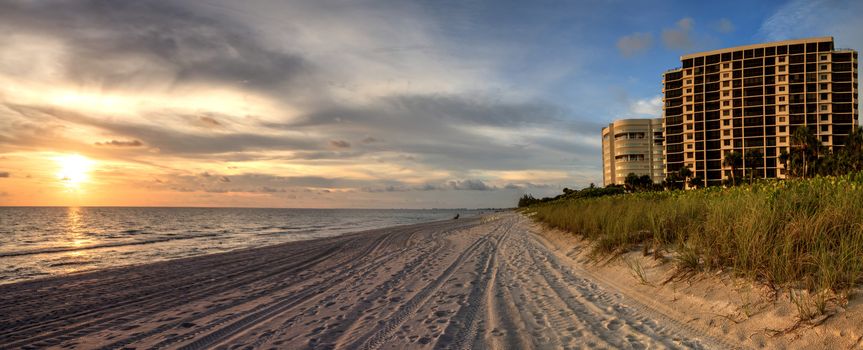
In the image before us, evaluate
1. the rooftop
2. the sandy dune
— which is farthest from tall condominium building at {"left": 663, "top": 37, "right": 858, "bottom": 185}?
the sandy dune

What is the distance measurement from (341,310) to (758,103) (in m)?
105

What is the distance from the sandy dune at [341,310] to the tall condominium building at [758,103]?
88060 mm

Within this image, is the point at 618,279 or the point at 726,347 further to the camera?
the point at 618,279

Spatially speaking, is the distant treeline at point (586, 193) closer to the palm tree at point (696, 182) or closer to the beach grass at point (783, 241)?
the palm tree at point (696, 182)

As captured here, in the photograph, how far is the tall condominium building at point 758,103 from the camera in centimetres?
8419

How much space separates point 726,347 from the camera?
15.4 feet

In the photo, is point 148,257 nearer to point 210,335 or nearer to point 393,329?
point 210,335

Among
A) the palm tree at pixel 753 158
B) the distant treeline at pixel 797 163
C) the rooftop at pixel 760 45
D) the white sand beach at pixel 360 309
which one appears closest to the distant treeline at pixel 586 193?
the distant treeline at pixel 797 163

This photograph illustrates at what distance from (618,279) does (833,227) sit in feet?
10.6

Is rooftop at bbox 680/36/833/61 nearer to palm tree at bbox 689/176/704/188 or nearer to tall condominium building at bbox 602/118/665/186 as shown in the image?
tall condominium building at bbox 602/118/665/186

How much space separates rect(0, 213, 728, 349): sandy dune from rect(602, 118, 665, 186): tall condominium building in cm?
9516

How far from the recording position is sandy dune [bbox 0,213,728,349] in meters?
5.34

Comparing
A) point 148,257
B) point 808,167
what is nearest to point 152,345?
point 148,257

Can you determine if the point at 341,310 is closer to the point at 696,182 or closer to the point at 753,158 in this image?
the point at 753,158
